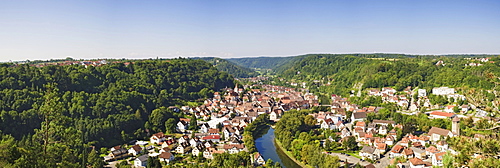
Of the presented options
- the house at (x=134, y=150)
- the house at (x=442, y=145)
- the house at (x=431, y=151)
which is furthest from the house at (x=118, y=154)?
the house at (x=442, y=145)

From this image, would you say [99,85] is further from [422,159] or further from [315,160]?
[422,159]

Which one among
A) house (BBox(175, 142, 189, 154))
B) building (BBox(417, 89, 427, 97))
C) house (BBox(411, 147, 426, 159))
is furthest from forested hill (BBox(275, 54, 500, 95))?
house (BBox(175, 142, 189, 154))

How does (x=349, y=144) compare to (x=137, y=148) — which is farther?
(x=137, y=148)

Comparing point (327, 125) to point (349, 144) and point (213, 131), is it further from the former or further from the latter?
point (213, 131)

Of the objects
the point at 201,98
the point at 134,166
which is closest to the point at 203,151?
the point at 134,166

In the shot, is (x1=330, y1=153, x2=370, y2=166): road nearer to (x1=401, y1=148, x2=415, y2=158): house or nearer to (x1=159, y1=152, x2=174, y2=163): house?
(x1=401, y1=148, x2=415, y2=158): house

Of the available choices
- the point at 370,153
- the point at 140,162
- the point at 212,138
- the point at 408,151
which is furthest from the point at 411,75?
the point at 140,162

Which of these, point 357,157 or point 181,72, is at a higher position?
point 181,72
